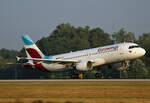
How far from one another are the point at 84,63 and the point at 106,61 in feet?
9.69

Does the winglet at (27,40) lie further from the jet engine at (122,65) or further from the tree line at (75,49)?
the jet engine at (122,65)

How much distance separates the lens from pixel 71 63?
198 feet

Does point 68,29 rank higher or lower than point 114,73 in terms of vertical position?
higher

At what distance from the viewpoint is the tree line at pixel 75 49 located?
244 ft

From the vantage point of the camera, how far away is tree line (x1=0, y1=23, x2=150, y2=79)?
244 ft

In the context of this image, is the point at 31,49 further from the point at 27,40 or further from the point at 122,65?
the point at 122,65

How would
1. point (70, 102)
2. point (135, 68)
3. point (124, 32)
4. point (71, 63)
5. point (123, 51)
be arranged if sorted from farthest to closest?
point (124, 32) → point (135, 68) → point (71, 63) → point (123, 51) → point (70, 102)

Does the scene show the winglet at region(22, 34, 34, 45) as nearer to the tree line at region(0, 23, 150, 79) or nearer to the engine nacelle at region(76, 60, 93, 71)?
the tree line at region(0, 23, 150, 79)

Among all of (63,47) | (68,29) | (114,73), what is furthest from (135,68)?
(68,29)

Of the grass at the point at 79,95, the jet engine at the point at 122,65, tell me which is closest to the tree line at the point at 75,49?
the jet engine at the point at 122,65

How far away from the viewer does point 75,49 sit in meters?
99.8

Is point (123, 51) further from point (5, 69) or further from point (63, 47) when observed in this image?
point (63, 47)

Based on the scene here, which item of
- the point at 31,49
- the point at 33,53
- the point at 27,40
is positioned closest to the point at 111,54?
the point at 33,53

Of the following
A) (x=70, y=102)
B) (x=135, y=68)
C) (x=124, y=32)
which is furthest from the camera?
(x=124, y=32)
